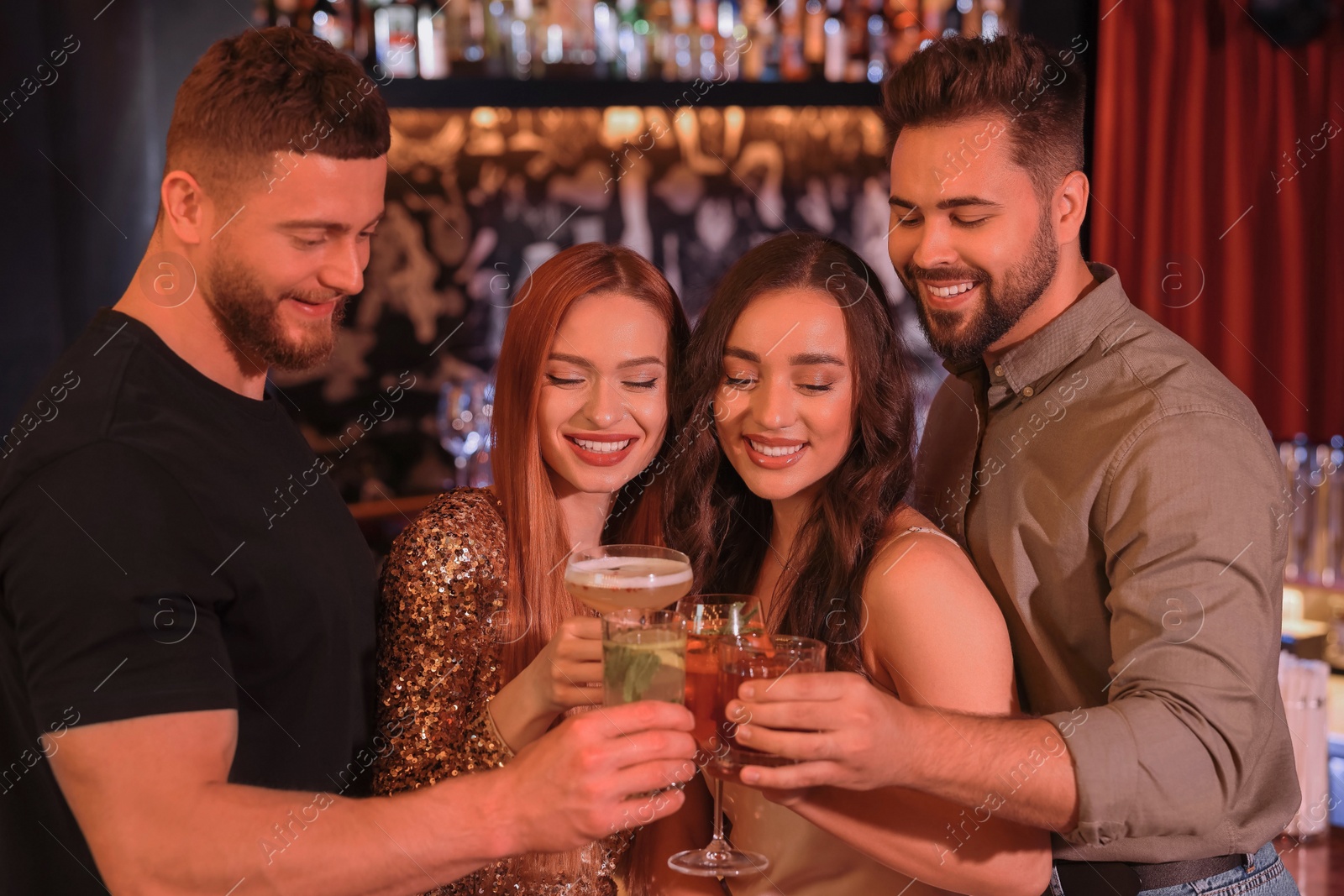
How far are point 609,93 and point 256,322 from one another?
3.22 m

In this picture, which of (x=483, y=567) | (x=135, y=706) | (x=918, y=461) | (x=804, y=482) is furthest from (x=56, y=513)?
(x=918, y=461)

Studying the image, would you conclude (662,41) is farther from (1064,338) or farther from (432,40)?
(1064,338)

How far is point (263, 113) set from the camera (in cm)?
169

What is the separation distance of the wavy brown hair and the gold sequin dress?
0.53 metres

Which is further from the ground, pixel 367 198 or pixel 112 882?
pixel 367 198

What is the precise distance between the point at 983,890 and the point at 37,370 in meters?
3.07

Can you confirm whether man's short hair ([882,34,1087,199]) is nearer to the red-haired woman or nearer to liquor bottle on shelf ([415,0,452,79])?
the red-haired woman

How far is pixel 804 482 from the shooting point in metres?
2.10

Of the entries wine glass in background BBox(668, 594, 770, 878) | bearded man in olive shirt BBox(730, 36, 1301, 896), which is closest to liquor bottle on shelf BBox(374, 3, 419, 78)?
bearded man in olive shirt BBox(730, 36, 1301, 896)

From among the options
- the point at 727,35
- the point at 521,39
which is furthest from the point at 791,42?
the point at 521,39

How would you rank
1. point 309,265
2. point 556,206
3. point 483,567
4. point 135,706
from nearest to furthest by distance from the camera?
point 135,706, point 309,265, point 483,567, point 556,206

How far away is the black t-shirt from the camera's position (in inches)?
55.0

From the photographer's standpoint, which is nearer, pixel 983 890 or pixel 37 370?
pixel 983 890

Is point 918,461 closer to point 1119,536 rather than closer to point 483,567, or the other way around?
point 1119,536
